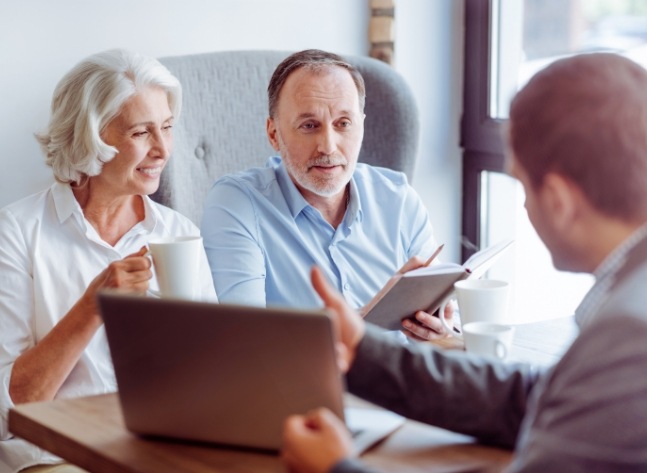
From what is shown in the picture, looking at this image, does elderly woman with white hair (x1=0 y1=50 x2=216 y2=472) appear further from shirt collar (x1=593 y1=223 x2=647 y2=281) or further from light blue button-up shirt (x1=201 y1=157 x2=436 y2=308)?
shirt collar (x1=593 y1=223 x2=647 y2=281)

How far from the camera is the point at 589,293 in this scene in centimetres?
109

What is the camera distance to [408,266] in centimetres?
192

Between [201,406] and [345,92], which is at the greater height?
[345,92]

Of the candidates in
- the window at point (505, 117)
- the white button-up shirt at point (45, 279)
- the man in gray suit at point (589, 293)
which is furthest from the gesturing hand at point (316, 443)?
the window at point (505, 117)

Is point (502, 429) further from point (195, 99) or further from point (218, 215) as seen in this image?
A: point (195, 99)

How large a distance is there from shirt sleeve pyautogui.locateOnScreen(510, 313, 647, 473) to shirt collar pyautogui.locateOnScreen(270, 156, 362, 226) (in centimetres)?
138

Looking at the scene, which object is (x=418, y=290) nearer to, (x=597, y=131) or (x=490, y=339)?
(x=490, y=339)

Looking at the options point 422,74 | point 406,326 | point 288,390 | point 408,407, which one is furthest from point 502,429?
point 422,74

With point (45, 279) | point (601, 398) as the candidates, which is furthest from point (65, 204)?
point (601, 398)

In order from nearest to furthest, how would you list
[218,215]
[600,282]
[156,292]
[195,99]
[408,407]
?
[600,282]
[408,407]
[156,292]
[218,215]
[195,99]

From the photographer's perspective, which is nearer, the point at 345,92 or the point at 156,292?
the point at 156,292

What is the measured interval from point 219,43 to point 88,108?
2.87 ft

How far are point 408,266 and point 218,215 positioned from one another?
1.75ft

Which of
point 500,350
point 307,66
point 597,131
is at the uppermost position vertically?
point 597,131
